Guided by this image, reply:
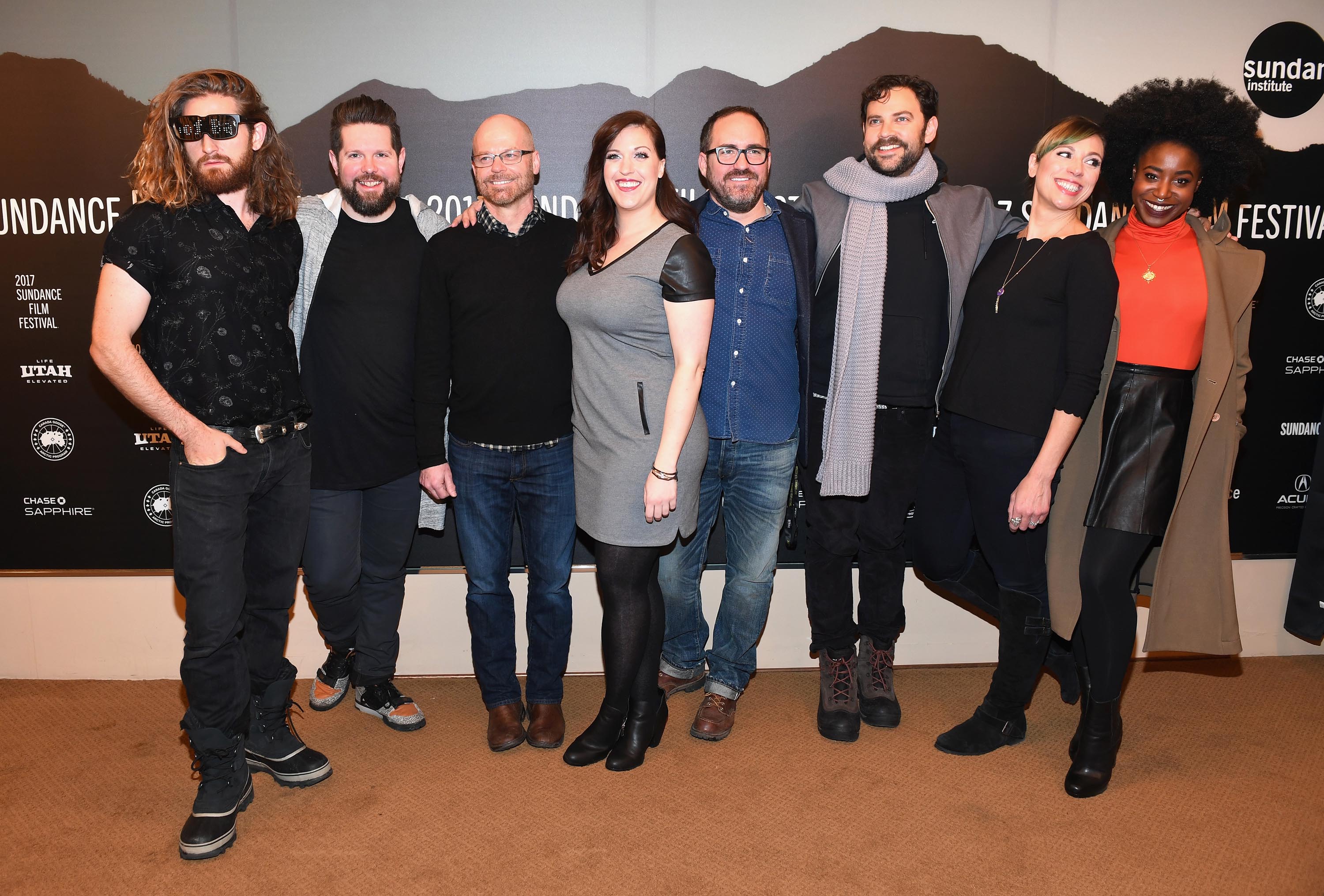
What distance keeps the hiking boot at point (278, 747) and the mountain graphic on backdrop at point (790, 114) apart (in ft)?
6.04

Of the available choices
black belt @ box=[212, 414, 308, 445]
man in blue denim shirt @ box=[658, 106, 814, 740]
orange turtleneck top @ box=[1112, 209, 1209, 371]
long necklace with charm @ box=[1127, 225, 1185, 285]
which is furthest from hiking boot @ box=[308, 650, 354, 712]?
long necklace with charm @ box=[1127, 225, 1185, 285]

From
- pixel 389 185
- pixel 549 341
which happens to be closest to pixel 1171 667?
pixel 549 341

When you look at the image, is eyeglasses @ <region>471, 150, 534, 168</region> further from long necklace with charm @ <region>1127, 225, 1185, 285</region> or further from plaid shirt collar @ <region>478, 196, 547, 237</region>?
long necklace with charm @ <region>1127, 225, 1185, 285</region>

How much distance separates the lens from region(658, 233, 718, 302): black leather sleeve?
7.70 feet

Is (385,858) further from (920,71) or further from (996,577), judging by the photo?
(920,71)

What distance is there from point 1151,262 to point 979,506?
89 cm

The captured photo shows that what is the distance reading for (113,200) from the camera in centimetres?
321

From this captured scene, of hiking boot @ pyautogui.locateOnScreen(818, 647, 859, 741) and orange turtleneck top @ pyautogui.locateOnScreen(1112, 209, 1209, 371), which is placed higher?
orange turtleneck top @ pyautogui.locateOnScreen(1112, 209, 1209, 371)

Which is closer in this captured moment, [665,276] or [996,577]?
[665,276]

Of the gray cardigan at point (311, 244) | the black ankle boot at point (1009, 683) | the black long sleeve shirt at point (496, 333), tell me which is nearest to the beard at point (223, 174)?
the gray cardigan at point (311, 244)

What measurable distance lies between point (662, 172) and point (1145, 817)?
2.42 m

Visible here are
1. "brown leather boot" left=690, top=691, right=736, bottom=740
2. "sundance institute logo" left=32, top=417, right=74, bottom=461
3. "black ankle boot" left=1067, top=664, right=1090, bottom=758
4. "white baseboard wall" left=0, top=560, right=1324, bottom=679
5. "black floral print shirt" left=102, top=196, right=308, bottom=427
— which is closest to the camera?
"black floral print shirt" left=102, top=196, right=308, bottom=427

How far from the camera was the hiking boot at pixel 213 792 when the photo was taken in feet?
7.82

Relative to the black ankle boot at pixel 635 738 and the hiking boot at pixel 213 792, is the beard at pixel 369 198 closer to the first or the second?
the hiking boot at pixel 213 792
